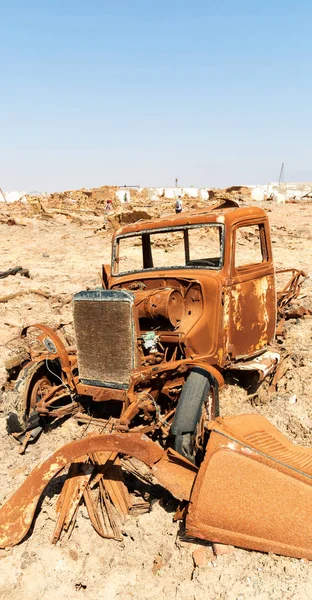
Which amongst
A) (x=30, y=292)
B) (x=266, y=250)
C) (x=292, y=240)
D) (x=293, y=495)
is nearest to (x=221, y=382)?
(x=293, y=495)

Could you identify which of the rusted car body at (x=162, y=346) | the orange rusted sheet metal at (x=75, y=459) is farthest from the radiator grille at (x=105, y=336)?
the orange rusted sheet metal at (x=75, y=459)

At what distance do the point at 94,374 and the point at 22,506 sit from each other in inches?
48.5

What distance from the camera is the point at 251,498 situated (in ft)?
8.68

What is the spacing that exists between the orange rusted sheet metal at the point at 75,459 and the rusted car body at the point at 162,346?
0.26m

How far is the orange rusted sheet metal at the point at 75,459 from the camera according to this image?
115 inches

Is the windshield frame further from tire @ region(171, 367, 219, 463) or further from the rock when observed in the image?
the rock

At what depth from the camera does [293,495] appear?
258cm

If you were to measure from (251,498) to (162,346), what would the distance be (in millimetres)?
1731

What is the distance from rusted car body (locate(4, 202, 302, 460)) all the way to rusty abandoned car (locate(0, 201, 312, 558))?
1 cm

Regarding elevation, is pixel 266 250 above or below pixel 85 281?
above

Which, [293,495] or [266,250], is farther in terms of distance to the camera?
[266,250]

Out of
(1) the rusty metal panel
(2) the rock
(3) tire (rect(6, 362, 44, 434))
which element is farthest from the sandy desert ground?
(1) the rusty metal panel

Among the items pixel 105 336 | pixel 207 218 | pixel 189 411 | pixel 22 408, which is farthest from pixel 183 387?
pixel 207 218

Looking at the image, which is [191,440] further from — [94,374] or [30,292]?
[30,292]
